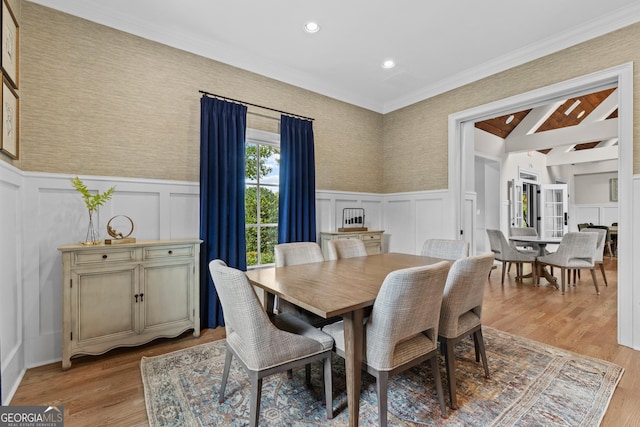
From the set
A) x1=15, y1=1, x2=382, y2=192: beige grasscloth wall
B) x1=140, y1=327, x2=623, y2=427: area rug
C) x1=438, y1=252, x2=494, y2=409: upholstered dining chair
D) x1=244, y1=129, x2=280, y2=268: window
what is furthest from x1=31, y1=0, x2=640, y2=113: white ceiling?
x1=140, y1=327, x2=623, y2=427: area rug

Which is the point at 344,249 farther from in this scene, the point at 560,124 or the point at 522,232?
the point at 560,124

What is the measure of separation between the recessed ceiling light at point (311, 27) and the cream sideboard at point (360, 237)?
2.29 metres

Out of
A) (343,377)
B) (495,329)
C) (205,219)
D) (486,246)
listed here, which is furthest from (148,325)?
(486,246)

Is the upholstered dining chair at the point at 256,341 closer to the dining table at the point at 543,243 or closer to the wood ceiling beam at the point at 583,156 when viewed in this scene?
the dining table at the point at 543,243

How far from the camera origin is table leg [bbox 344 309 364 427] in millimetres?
1431

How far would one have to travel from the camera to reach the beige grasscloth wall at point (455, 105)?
264cm

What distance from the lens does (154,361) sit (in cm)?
227

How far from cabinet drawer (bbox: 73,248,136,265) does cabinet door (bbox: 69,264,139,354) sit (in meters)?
0.06

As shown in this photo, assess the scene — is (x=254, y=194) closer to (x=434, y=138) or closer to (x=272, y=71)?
(x=272, y=71)

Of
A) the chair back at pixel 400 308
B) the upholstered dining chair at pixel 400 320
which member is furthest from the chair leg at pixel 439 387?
the chair back at pixel 400 308

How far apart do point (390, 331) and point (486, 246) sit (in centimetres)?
659

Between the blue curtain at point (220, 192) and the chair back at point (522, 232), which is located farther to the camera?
the chair back at point (522, 232)

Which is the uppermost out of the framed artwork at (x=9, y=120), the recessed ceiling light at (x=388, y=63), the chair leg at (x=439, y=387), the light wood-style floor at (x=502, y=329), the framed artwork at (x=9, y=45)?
the recessed ceiling light at (x=388, y=63)

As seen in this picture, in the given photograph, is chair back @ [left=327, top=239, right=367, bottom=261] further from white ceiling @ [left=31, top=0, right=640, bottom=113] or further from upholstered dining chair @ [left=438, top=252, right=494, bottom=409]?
white ceiling @ [left=31, top=0, right=640, bottom=113]
